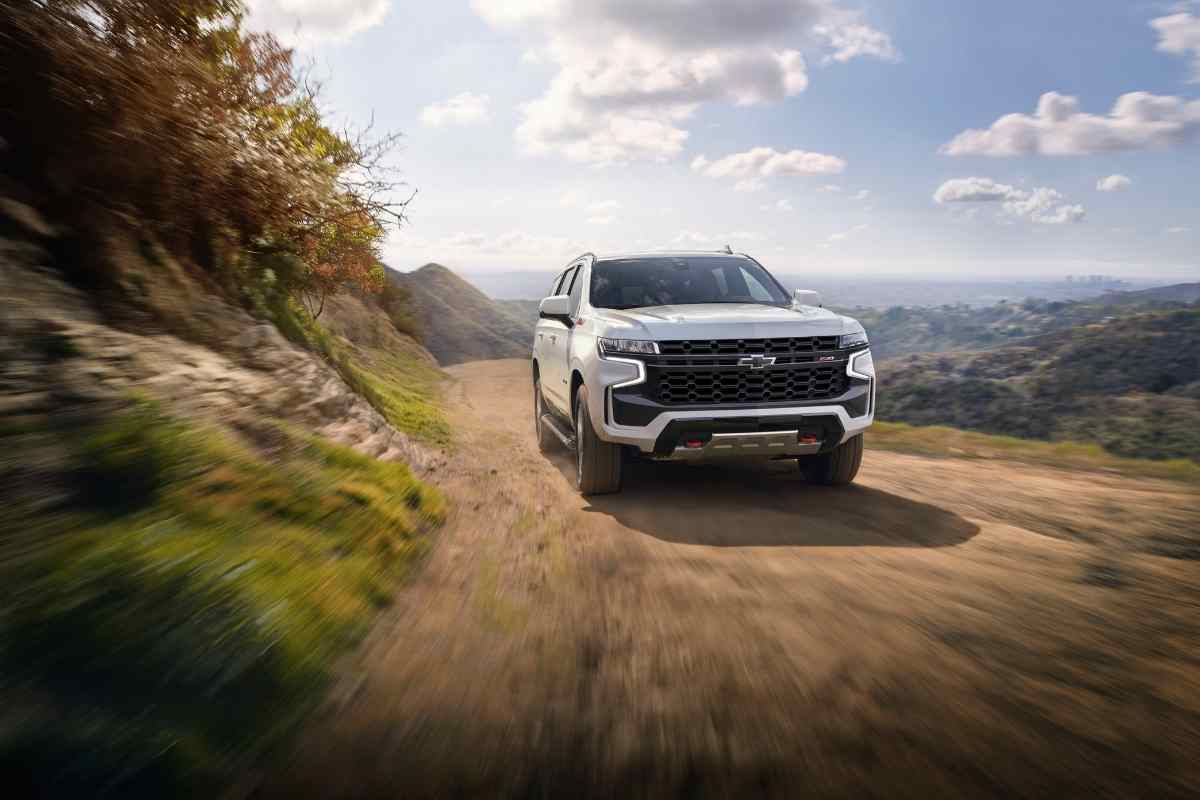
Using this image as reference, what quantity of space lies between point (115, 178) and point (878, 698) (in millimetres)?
5378

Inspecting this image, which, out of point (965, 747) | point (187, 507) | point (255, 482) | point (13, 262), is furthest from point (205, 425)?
point (965, 747)

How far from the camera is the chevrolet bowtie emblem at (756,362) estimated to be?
209 inches

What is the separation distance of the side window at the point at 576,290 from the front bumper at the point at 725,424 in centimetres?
177

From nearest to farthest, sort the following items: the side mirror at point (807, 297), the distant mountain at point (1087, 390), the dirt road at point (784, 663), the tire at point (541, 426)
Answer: the dirt road at point (784, 663) → the side mirror at point (807, 297) → the tire at point (541, 426) → the distant mountain at point (1087, 390)

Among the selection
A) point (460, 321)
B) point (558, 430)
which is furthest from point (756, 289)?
point (460, 321)

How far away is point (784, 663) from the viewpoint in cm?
277

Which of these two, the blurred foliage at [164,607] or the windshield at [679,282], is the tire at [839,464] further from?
the blurred foliage at [164,607]

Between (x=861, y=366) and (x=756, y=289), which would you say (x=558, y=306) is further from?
(x=861, y=366)

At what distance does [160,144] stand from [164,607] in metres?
3.78

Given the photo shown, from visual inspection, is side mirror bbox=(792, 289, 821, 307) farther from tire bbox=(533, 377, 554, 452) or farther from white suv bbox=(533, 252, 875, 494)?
tire bbox=(533, 377, 554, 452)

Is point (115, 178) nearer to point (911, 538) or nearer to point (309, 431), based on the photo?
point (309, 431)

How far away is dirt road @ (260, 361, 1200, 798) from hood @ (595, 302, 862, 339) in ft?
4.32

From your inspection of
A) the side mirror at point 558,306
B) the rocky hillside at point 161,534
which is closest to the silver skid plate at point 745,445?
the rocky hillside at point 161,534

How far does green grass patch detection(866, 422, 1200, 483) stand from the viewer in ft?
24.4
